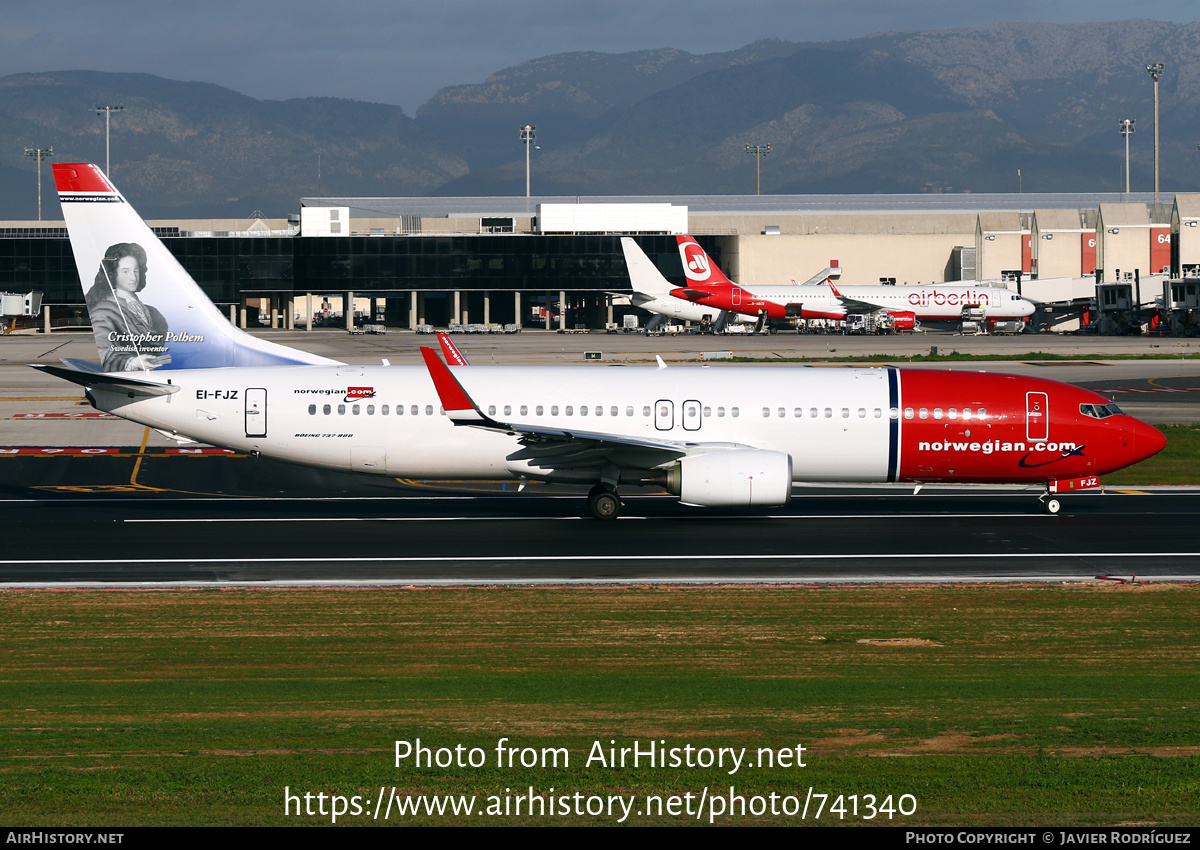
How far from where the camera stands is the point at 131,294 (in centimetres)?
3350

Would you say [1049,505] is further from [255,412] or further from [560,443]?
[255,412]

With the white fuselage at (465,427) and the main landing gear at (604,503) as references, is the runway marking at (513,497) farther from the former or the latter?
the white fuselage at (465,427)

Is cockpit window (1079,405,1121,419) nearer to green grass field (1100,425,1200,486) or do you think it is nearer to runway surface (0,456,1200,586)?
runway surface (0,456,1200,586)

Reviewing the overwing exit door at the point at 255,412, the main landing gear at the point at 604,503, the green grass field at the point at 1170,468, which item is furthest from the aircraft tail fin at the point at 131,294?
the green grass field at the point at 1170,468

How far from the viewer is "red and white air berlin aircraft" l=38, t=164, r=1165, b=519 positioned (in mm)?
32250

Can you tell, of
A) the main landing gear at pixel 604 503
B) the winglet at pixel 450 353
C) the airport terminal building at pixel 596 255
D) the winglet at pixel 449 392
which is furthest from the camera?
the airport terminal building at pixel 596 255

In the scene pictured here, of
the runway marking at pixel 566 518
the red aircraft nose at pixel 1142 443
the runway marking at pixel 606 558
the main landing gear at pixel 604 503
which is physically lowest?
the runway marking at pixel 606 558

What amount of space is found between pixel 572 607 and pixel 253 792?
1103cm

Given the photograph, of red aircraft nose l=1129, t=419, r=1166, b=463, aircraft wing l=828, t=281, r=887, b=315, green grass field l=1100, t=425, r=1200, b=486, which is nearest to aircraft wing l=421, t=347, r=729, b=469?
red aircraft nose l=1129, t=419, r=1166, b=463

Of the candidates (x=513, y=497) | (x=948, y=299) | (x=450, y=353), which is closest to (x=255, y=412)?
(x=450, y=353)

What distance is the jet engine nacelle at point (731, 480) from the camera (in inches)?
1198

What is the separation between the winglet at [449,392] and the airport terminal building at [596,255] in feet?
375

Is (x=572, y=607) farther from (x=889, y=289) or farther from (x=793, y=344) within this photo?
(x=889, y=289)

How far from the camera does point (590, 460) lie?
3219 cm
